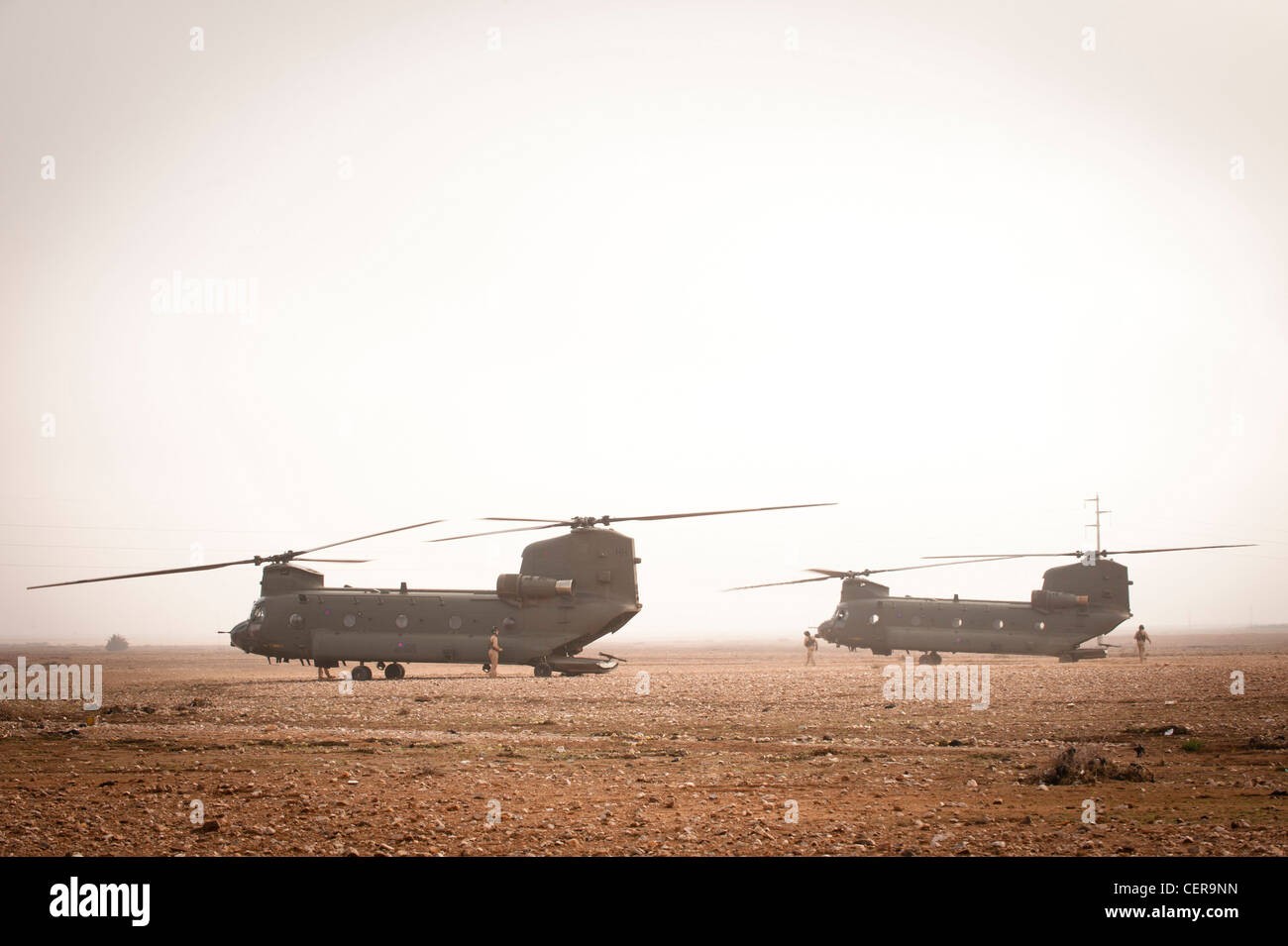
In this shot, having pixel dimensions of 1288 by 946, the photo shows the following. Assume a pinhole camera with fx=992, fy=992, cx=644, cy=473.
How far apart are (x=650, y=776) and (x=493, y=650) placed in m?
21.4

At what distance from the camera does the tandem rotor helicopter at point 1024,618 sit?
50.8 m

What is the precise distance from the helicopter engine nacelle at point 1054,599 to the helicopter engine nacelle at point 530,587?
93.1 ft

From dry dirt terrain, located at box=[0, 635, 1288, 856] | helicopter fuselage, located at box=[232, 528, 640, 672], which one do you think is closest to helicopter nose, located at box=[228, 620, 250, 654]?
helicopter fuselage, located at box=[232, 528, 640, 672]

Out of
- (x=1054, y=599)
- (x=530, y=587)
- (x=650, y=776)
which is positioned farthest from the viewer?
(x=1054, y=599)

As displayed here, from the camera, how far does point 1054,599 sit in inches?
2005

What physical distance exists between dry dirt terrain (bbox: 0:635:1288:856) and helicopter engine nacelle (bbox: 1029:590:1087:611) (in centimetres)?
2355

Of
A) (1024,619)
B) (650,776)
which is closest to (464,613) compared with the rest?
(650,776)

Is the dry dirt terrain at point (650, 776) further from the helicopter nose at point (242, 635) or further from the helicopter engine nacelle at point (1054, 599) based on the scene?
the helicopter engine nacelle at point (1054, 599)

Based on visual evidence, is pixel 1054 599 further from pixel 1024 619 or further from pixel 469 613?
pixel 469 613

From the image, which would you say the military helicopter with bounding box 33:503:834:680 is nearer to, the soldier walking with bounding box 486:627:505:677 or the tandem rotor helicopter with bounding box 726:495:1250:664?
the soldier walking with bounding box 486:627:505:677
